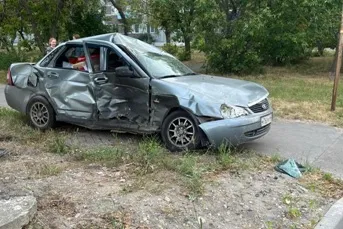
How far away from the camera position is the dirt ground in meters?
3.68

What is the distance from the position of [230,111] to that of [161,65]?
1.53 metres

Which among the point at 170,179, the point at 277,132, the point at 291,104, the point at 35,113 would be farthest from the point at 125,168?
the point at 291,104

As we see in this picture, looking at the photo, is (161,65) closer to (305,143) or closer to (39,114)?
(39,114)

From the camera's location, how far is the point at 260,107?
5.79 m

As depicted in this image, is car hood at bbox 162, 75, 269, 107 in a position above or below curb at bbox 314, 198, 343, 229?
above

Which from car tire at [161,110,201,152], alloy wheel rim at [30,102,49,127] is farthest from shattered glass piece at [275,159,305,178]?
alloy wheel rim at [30,102,49,127]

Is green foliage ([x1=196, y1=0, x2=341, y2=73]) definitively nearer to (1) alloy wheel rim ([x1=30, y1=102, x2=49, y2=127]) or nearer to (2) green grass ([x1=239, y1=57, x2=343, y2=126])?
(2) green grass ([x1=239, y1=57, x2=343, y2=126])

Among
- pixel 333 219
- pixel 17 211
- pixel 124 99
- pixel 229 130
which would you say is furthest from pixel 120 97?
pixel 333 219

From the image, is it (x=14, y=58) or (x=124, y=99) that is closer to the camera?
(x=124, y=99)

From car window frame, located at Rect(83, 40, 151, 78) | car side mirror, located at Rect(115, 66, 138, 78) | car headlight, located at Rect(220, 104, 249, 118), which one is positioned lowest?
car headlight, located at Rect(220, 104, 249, 118)

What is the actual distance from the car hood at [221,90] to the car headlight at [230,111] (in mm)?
62

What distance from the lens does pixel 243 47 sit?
15125mm

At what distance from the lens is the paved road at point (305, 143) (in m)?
5.74

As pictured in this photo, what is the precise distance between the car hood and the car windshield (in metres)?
0.21
